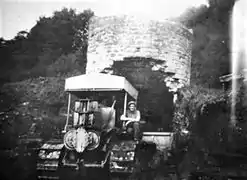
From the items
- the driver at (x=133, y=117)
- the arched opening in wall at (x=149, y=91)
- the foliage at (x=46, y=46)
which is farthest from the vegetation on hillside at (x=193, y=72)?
the driver at (x=133, y=117)

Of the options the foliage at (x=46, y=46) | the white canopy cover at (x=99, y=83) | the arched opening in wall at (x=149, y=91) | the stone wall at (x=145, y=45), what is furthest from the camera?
the stone wall at (x=145, y=45)

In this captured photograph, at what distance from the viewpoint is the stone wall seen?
230 inches

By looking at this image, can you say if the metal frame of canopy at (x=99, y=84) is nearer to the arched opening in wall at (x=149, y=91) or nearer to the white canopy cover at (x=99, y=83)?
the white canopy cover at (x=99, y=83)

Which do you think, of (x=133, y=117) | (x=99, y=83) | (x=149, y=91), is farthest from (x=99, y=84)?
(x=149, y=91)

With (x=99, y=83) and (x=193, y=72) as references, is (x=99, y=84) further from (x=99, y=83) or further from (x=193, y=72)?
(x=193, y=72)

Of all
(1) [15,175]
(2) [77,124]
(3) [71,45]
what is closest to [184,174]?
(2) [77,124]

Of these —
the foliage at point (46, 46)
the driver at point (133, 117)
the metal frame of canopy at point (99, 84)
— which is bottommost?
the driver at point (133, 117)

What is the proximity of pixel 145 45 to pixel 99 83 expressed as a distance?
5.83ft

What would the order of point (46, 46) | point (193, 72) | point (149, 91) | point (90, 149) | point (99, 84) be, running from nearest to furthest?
point (90, 149) → point (99, 84) → point (149, 91) → point (46, 46) → point (193, 72)

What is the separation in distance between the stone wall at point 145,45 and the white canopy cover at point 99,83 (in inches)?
58.6

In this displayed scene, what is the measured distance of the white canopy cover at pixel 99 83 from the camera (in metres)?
4.36

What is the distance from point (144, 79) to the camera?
18.5 feet

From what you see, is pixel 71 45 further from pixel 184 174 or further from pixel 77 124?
pixel 184 174

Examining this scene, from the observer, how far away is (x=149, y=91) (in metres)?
5.46
